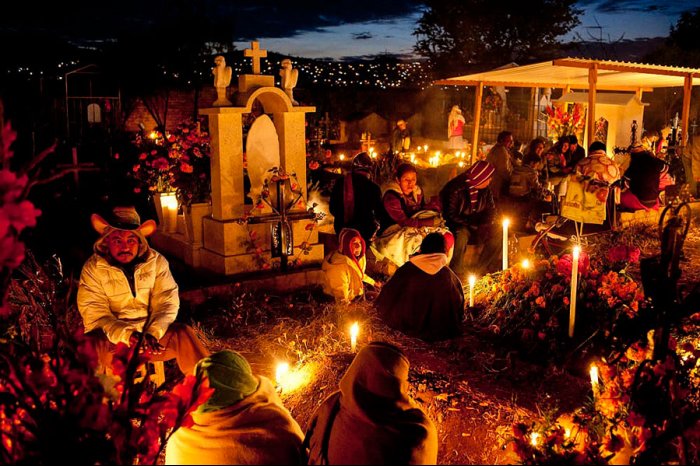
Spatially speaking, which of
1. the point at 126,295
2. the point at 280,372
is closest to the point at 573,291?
the point at 280,372

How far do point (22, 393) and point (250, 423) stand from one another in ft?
3.45

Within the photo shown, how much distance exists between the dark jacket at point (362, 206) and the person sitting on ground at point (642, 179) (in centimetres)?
411

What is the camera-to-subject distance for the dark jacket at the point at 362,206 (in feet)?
25.9

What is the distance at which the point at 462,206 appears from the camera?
8.16 m

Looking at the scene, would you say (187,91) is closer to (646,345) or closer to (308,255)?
(308,255)

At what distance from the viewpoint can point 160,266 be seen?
507cm

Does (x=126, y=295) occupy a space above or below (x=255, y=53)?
below

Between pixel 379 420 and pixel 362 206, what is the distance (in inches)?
194

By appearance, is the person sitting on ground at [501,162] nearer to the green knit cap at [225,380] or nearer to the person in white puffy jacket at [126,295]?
the person in white puffy jacket at [126,295]

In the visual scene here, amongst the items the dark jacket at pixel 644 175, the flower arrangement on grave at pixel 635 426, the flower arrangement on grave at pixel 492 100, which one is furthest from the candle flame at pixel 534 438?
the flower arrangement on grave at pixel 492 100

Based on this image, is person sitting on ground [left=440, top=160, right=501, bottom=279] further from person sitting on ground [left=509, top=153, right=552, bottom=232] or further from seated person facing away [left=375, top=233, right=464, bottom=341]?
person sitting on ground [left=509, top=153, right=552, bottom=232]

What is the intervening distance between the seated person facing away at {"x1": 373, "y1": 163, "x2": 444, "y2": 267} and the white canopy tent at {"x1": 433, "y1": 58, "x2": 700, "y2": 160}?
137 inches

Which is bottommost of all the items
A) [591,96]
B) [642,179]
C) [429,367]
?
[429,367]

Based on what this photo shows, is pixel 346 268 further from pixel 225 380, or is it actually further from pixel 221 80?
pixel 225 380
